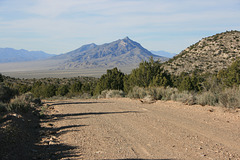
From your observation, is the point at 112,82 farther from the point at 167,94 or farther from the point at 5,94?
the point at 167,94

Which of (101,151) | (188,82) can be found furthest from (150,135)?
(188,82)

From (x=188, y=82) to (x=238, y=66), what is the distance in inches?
409

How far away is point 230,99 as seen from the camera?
36.0ft

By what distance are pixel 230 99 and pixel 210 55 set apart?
59106mm

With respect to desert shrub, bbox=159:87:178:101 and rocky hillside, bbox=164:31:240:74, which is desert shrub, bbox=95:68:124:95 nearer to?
desert shrub, bbox=159:87:178:101

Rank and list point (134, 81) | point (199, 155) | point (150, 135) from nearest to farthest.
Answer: point (199, 155), point (150, 135), point (134, 81)

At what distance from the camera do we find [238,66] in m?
29.8

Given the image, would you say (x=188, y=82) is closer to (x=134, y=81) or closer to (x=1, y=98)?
(x=134, y=81)

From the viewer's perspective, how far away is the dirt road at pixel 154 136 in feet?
18.4

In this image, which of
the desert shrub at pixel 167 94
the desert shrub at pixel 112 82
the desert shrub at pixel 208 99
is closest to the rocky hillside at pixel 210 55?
the desert shrub at pixel 112 82

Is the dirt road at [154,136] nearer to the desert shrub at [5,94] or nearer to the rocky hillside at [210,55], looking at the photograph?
the desert shrub at [5,94]

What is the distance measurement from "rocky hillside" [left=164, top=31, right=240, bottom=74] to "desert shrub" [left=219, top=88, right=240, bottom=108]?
4665cm

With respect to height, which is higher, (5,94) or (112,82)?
(5,94)

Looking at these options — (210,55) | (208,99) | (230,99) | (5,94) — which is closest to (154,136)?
(230,99)
